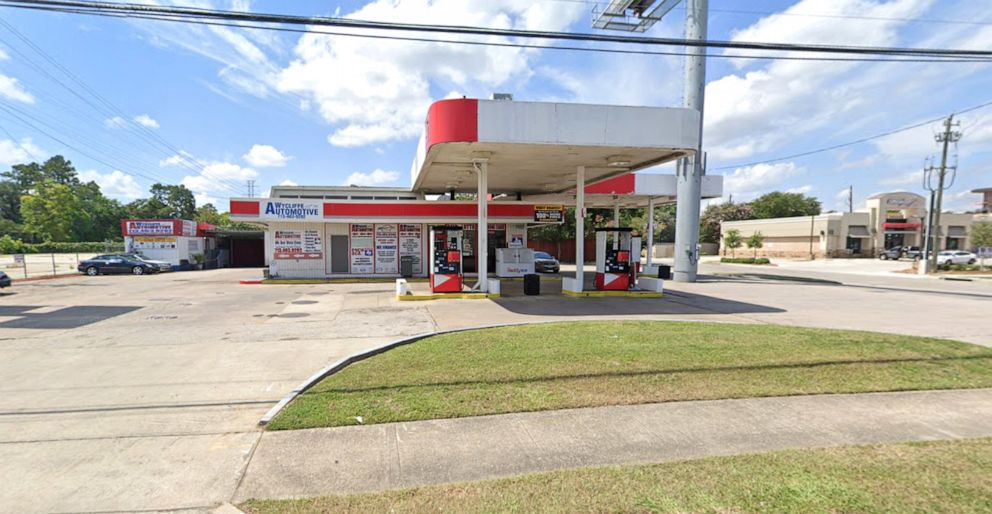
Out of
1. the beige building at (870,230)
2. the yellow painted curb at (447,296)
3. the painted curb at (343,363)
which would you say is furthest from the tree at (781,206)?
the painted curb at (343,363)

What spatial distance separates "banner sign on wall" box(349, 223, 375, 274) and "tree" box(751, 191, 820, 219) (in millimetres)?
71823

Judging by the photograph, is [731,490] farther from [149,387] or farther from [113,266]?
[113,266]

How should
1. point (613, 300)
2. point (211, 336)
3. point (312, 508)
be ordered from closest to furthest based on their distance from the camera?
point (312, 508)
point (211, 336)
point (613, 300)

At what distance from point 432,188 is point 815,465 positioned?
66.4ft

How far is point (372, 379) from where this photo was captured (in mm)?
5559

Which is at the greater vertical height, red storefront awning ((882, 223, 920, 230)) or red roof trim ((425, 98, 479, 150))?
red roof trim ((425, 98, 479, 150))

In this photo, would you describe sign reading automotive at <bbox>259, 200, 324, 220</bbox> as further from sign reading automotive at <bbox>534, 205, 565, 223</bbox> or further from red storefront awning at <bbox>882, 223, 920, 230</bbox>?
red storefront awning at <bbox>882, 223, 920, 230</bbox>

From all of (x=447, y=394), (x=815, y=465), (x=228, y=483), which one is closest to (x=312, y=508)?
(x=228, y=483)

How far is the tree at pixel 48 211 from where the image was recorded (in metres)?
54.8

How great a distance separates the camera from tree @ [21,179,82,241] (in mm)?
54812

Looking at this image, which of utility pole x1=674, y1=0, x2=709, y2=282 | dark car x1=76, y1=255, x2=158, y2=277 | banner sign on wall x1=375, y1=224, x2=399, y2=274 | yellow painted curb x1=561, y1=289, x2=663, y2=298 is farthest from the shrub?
dark car x1=76, y1=255, x2=158, y2=277

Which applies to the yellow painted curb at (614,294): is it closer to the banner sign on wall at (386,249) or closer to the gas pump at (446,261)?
the gas pump at (446,261)

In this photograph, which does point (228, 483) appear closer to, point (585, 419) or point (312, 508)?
point (312, 508)

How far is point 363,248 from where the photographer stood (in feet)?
69.5
